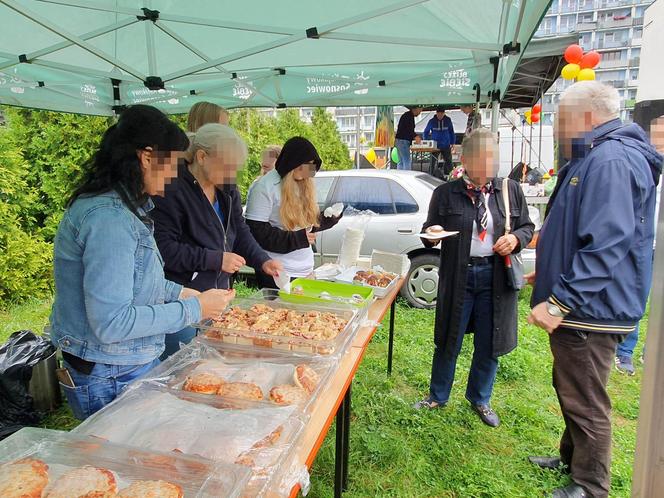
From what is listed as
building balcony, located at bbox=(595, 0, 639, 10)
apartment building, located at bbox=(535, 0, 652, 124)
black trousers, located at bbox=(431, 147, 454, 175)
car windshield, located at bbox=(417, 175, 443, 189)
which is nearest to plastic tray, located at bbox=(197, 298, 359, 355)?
car windshield, located at bbox=(417, 175, 443, 189)

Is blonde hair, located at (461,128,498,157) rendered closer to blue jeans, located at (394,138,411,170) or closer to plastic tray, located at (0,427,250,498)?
plastic tray, located at (0,427,250,498)

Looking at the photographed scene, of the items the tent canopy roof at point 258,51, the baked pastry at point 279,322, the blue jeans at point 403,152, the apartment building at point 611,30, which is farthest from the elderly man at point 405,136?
the apartment building at point 611,30

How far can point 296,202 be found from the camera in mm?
2791

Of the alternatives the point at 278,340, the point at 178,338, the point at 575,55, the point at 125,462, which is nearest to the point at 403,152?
the point at 575,55

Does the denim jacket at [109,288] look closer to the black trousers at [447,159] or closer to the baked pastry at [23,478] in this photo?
the baked pastry at [23,478]

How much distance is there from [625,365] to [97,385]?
4.28m

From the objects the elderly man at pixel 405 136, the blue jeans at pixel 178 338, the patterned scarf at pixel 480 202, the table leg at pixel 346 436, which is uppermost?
the elderly man at pixel 405 136

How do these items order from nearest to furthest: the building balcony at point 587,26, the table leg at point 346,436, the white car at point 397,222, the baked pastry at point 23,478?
the baked pastry at point 23,478 → the table leg at point 346,436 → the white car at point 397,222 → the building balcony at point 587,26

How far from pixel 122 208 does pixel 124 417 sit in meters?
0.57

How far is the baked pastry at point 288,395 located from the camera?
4.20 feet

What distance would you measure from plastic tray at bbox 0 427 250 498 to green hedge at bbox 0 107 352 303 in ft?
11.2

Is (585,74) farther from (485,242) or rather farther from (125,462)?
(125,462)

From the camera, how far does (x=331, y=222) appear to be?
3018 mm

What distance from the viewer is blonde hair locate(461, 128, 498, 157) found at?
258 centimetres
